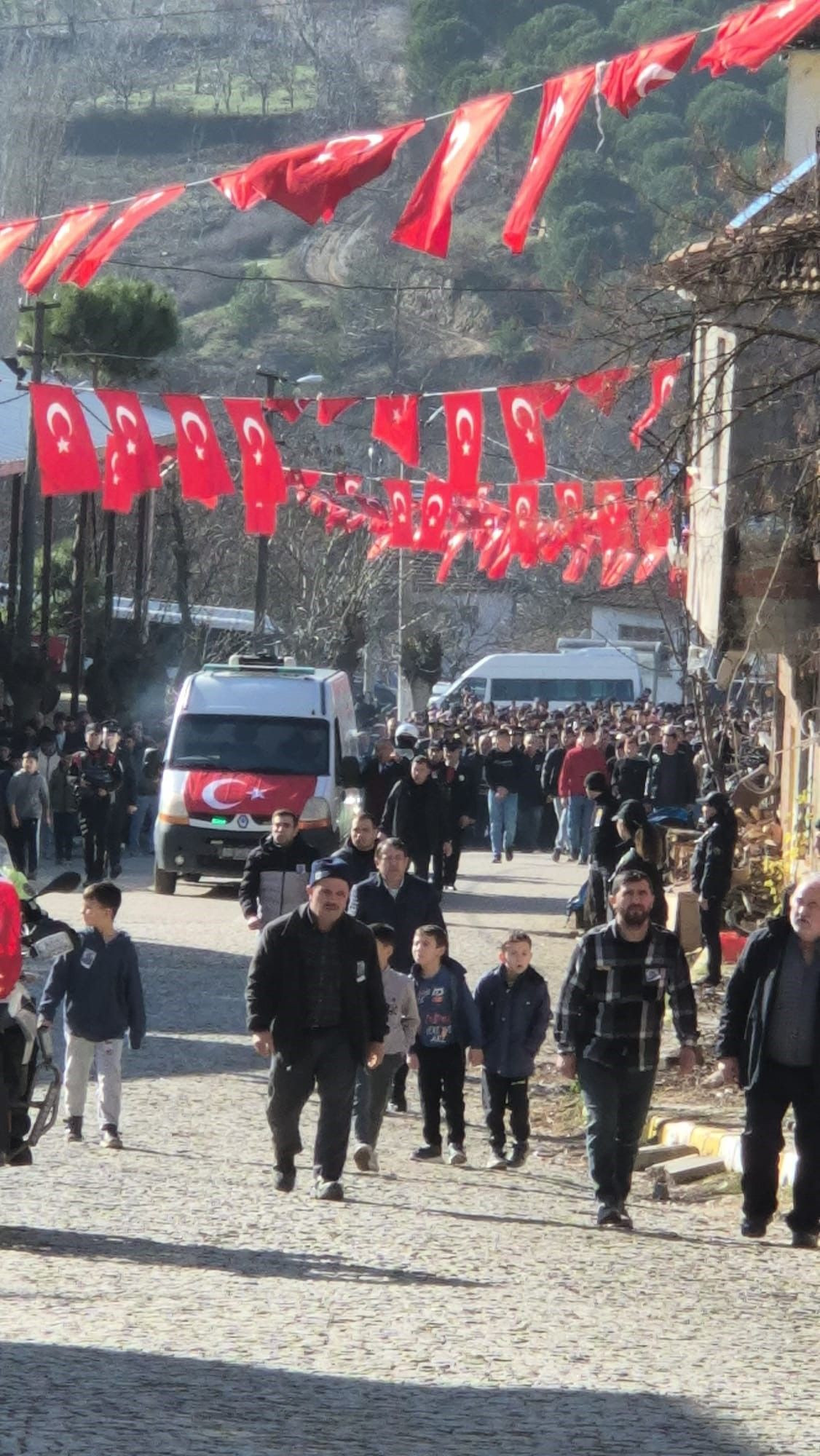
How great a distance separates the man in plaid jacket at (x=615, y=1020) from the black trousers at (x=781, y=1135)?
1.67 feet

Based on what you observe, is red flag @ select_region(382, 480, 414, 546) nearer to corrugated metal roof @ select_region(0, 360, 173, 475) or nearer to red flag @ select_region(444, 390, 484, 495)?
red flag @ select_region(444, 390, 484, 495)

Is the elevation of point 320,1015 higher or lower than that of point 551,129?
lower

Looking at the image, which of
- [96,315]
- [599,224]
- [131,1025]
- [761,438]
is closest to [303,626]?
[96,315]

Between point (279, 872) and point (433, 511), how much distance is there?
51.6 ft

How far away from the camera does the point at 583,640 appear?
57312 mm

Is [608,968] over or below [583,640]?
below

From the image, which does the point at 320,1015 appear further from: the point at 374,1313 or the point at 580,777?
the point at 580,777

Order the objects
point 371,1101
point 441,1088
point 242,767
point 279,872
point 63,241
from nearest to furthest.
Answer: point 371,1101, point 441,1088, point 279,872, point 63,241, point 242,767

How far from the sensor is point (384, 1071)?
11055mm

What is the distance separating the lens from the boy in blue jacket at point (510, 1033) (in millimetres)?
11555

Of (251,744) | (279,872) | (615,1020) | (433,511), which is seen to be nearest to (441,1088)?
(615,1020)

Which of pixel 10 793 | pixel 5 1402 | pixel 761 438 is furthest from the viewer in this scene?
pixel 10 793

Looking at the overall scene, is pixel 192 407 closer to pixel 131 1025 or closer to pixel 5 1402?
pixel 131 1025

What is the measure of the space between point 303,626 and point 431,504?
25891mm
